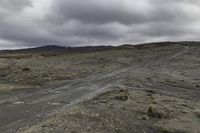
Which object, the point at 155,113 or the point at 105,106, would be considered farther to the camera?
the point at 105,106

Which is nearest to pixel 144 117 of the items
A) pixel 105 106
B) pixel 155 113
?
pixel 155 113

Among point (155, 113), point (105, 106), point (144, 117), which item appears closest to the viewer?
point (144, 117)

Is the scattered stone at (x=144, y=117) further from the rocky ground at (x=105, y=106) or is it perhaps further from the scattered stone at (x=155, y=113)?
the scattered stone at (x=155, y=113)

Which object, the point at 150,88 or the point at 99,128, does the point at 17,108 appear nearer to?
the point at 99,128

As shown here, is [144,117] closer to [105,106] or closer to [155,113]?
[155,113]

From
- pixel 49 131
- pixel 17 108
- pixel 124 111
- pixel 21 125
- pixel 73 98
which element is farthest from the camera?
pixel 73 98

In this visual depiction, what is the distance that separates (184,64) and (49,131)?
2543 centimetres

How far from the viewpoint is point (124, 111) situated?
12211 millimetres

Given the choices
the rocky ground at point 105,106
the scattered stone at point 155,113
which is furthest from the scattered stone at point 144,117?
the scattered stone at point 155,113

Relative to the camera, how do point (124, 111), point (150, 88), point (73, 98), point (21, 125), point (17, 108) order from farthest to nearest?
point (150, 88) < point (73, 98) < point (17, 108) < point (124, 111) < point (21, 125)

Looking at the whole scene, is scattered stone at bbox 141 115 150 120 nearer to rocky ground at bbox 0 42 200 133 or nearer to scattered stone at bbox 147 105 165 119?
rocky ground at bbox 0 42 200 133

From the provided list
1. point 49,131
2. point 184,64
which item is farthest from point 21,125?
point 184,64

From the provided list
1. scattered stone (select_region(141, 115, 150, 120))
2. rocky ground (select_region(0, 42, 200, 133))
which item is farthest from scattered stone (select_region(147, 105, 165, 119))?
scattered stone (select_region(141, 115, 150, 120))

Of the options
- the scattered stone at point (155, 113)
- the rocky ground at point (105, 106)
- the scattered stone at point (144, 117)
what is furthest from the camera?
the scattered stone at point (155, 113)
